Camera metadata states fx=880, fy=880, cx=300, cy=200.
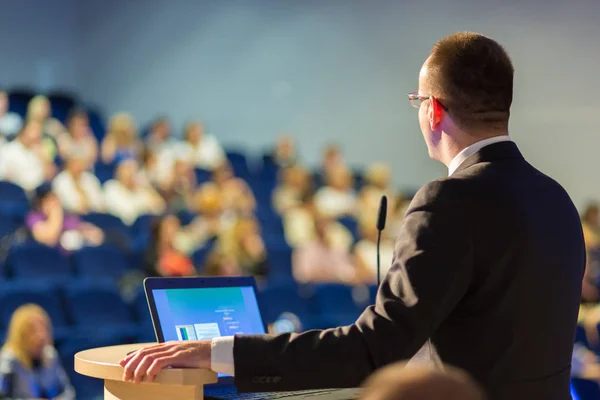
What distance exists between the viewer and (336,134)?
9.87 m

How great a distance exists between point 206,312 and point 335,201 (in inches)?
263

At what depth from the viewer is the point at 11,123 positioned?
8.65 meters

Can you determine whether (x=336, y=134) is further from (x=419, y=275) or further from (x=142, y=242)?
(x=419, y=275)

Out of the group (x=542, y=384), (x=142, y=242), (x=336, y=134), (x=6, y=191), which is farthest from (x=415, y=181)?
(x=542, y=384)

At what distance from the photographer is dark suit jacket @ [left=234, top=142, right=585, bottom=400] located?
143 centimetres

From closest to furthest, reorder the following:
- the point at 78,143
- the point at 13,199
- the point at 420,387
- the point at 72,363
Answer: the point at 420,387, the point at 72,363, the point at 13,199, the point at 78,143

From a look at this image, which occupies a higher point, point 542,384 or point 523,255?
point 523,255

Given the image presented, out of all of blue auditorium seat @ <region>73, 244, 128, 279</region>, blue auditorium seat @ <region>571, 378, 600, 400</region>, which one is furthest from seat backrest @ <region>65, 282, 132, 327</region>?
Result: blue auditorium seat @ <region>571, 378, 600, 400</region>

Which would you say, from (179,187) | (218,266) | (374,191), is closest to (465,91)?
(218,266)

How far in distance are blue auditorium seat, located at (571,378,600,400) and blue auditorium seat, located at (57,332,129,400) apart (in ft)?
8.22

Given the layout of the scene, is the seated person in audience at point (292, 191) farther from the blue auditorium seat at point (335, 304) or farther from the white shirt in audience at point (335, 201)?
the blue auditorium seat at point (335, 304)

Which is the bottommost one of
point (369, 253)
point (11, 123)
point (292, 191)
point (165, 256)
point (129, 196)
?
point (369, 253)

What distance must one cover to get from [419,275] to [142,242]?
216 inches

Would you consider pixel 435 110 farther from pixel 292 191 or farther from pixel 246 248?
pixel 292 191
